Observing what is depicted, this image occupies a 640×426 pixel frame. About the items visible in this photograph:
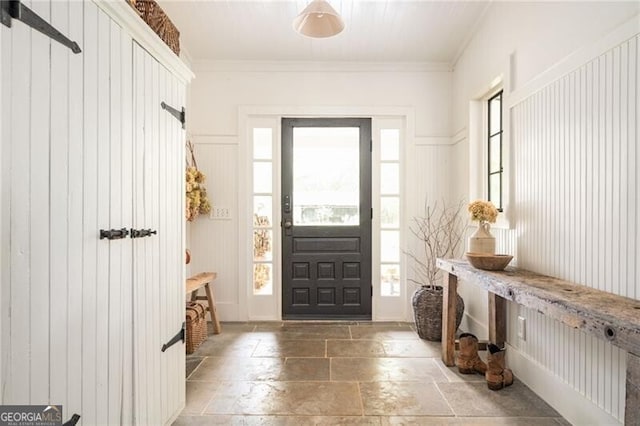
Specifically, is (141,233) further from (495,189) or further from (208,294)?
(495,189)

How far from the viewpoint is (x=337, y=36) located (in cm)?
306

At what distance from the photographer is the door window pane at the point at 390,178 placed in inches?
142

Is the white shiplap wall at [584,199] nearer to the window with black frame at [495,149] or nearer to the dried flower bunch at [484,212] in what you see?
the dried flower bunch at [484,212]

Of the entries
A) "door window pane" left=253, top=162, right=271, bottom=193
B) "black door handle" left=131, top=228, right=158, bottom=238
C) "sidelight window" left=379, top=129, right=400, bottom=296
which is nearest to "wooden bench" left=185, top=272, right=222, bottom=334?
"door window pane" left=253, top=162, right=271, bottom=193

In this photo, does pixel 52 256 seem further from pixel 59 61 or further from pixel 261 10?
pixel 261 10

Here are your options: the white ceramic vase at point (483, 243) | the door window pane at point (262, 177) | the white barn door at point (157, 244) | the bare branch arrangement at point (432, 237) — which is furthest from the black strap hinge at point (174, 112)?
the bare branch arrangement at point (432, 237)

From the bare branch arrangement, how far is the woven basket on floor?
2.03 metres

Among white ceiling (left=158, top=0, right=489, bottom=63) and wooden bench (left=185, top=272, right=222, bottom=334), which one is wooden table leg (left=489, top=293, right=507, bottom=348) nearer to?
white ceiling (left=158, top=0, right=489, bottom=63)

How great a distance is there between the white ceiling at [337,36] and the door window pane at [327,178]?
783 millimetres

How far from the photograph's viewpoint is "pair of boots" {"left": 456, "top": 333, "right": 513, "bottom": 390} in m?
2.13

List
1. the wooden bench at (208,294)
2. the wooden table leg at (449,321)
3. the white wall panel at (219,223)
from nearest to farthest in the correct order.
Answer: the wooden table leg at (449,321)
the wooden bench at (208,294)
the white wall panel at (219,223)

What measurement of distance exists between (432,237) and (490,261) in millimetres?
1455

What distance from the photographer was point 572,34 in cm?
179

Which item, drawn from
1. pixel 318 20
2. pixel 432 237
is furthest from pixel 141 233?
pixel 432 237
